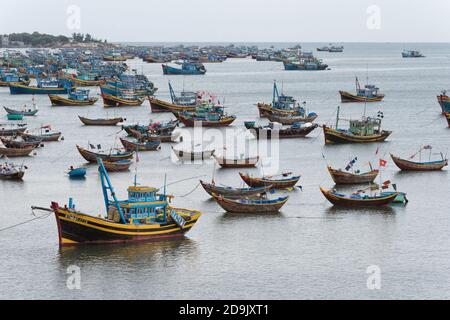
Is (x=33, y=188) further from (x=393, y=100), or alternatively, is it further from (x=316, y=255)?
(x=393, y=100)

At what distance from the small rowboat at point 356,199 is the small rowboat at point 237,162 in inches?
463

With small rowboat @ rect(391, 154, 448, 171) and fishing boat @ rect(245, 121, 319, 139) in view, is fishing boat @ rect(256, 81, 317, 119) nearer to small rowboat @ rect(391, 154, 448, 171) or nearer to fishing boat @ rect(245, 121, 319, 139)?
fishing boat @ rect(245, 121, 319, 139)

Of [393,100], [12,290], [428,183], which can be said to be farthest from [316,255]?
[393,100]

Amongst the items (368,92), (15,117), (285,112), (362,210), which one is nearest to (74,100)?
(15,117)

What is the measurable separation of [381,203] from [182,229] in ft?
37.4

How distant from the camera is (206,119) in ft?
266

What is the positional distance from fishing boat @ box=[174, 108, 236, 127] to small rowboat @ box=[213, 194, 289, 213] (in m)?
37.2

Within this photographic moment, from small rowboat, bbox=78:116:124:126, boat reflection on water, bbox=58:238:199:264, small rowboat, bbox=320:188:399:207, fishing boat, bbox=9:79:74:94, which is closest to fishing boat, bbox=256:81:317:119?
small rowboat, bbox=78:116:124:126

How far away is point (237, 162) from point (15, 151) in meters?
15.7

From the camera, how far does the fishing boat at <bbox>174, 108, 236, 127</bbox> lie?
265ft

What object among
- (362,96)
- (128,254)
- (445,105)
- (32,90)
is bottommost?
(128,254)

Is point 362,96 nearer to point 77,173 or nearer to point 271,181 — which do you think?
point 77,173

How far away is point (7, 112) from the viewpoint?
3516 inches

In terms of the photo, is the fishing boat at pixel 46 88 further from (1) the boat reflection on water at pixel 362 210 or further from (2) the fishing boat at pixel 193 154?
(1) the boat reflection on water at pixel 362 210
